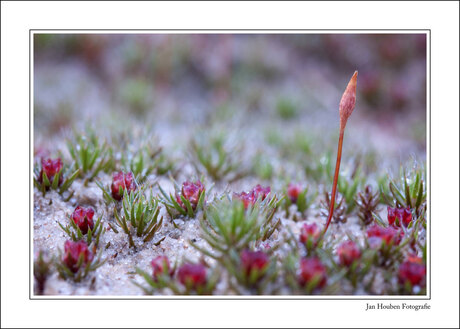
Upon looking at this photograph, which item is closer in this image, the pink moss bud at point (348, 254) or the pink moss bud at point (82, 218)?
the pink moss bud at point (348, 254)

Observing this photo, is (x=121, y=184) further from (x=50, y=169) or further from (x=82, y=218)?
(x=50, y=169)

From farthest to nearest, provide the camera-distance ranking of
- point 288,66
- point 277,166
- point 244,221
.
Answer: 1. point 288,66
2. point 277,166
3. point 244,221

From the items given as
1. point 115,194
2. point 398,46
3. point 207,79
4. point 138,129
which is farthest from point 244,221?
point 398,46

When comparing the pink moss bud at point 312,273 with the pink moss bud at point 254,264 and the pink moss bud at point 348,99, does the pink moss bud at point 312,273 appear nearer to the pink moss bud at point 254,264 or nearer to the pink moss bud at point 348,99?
the pink moss bud at point 254,264

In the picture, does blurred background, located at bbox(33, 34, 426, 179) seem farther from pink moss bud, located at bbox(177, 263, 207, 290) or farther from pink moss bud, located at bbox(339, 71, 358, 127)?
pink moss bud, located at bbox(177, 263, 207, 290)

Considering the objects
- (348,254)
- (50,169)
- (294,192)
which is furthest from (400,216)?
(50,169)

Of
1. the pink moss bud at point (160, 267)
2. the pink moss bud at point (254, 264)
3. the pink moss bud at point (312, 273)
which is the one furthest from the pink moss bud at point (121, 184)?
the pink moss bud at point (312, 273)

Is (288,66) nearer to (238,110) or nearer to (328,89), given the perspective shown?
(328,89)
